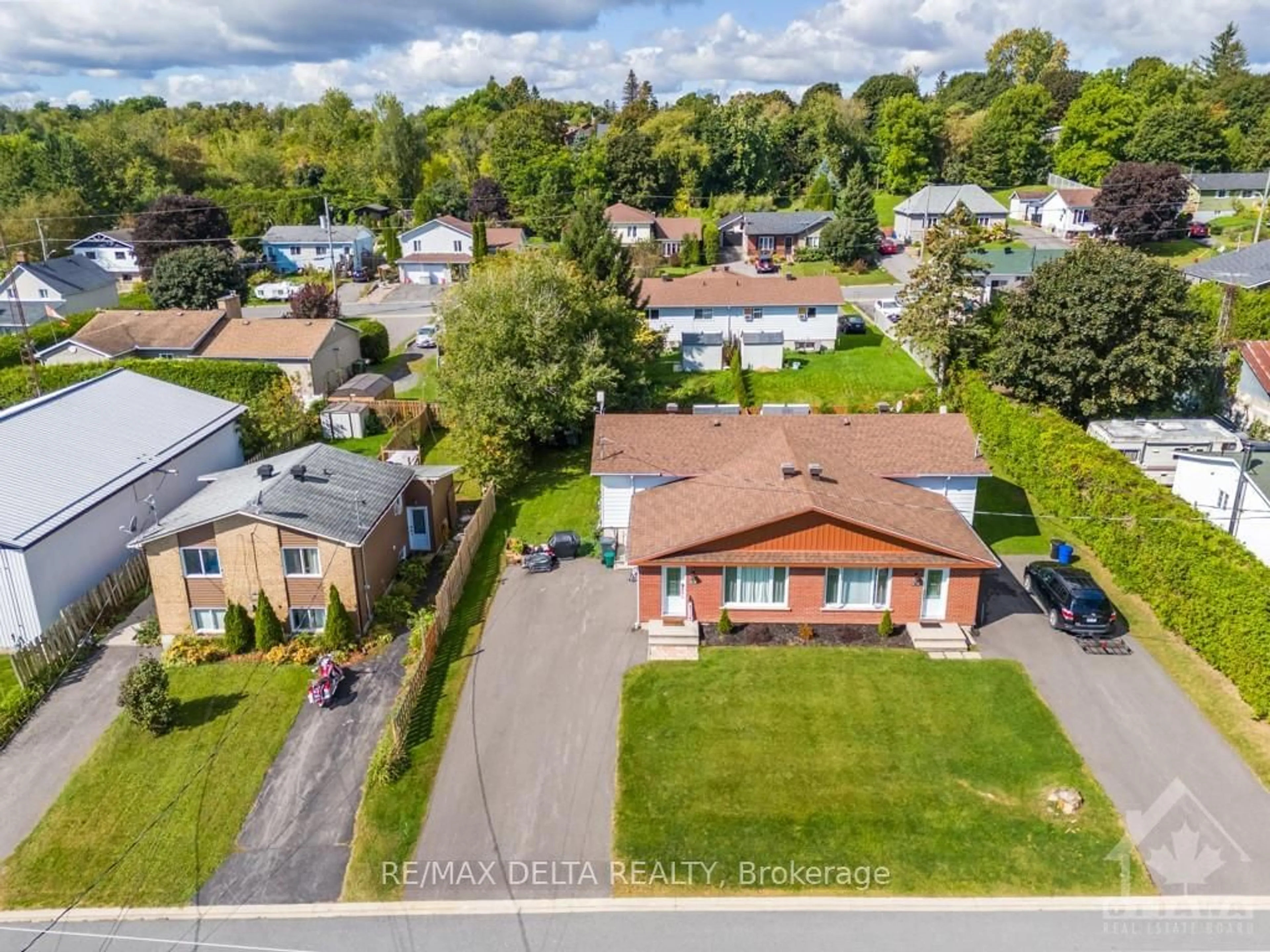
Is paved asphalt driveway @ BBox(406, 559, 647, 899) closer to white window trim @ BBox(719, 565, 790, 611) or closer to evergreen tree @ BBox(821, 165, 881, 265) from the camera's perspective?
white window trim @ BBox(719, 565, 790, 611)

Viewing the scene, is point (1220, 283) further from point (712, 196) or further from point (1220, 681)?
point (712, 196)

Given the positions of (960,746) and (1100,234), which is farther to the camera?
(1100,234)

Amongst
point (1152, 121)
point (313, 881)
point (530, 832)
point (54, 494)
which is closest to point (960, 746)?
point (530, 832)

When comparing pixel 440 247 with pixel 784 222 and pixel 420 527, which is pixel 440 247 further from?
pixel 420 527

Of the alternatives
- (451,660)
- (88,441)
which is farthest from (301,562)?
(88,441)

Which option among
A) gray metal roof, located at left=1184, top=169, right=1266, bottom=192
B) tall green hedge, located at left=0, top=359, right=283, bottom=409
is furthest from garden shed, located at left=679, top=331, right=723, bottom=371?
gray metal roof, located at left=1184, top=169, right=1266, bottom=192

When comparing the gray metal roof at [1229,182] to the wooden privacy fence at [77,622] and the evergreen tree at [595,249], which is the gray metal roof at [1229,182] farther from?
the wooden privacy fence at [77,622]
